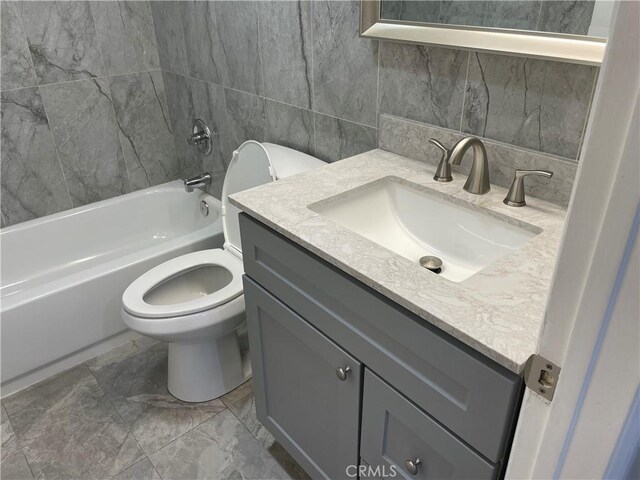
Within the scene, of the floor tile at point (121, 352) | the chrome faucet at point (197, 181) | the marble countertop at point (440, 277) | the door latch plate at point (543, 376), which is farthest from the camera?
the chrome faucet at point (197, 181)

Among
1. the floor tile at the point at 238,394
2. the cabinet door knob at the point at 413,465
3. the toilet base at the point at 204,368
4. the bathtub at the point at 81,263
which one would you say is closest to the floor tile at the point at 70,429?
the bathtub at the point at 81,263

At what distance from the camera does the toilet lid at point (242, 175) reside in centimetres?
165

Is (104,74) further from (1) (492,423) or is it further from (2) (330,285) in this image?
(1) (492,423)

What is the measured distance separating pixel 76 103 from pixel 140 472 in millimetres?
1581

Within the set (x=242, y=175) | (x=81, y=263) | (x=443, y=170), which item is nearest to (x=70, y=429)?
(x=81, y=263)

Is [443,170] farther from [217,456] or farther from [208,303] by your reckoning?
[217,456]

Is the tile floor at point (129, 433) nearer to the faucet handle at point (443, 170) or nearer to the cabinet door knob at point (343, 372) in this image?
the cabinet door knob at point (343, 372)

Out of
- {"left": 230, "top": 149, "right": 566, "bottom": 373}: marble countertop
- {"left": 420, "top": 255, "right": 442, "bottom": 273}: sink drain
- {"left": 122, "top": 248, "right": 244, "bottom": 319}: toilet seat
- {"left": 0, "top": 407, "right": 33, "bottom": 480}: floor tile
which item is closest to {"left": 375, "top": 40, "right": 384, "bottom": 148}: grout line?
{"left": 230, "top": 149, "right": 566, "bottom": 373}: marble countertop

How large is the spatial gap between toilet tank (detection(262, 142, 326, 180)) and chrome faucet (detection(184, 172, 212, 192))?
27.4 inches

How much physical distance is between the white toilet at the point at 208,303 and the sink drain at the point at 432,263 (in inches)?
23.0

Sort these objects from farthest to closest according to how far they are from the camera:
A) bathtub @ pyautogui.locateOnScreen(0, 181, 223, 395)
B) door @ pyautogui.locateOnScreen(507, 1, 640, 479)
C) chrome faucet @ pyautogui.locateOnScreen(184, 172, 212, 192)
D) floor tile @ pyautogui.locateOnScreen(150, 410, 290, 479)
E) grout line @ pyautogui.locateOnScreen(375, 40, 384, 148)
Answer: chrome faucet @ pyautogui.locateOnScreen(184, 172, 212, 192) → bathtub @ pyautogui.locateOnScreen(0, 181, 223, 395) → floor tile @ pyautogui.locateOnScreen(150, 410, 290, 479) → grout line @ pyautogui.locateOnScreen(375, 40, 384, 148) → door @ pyautogui.locateOnScreen(507, 1, 640, 479)

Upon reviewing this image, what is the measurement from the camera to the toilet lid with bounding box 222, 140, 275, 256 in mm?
1652

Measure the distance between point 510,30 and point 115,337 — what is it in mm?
1856

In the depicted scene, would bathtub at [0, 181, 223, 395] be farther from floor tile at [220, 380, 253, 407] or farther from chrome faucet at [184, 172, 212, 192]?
floor tile at [220, 380, 253, 407]
